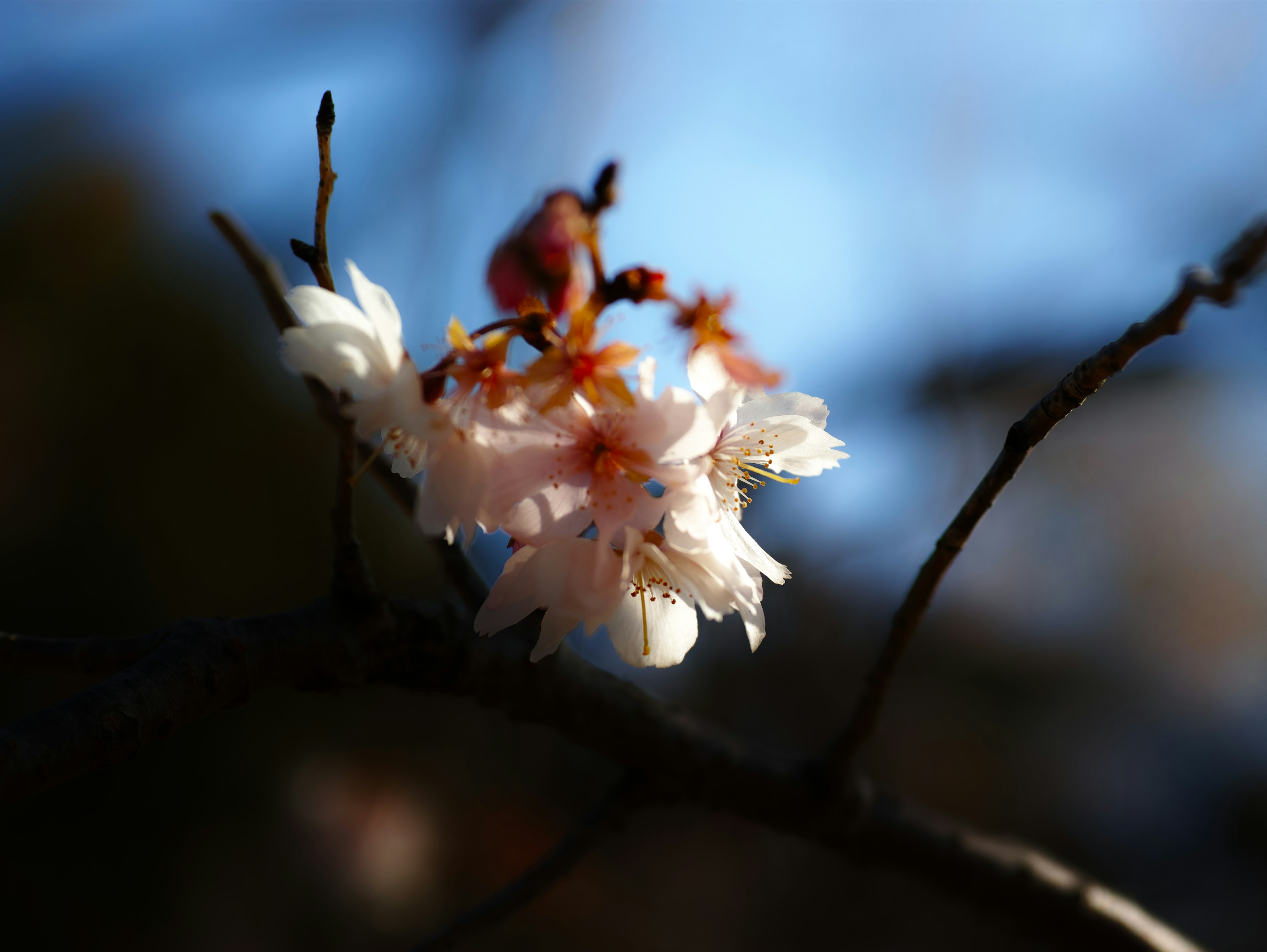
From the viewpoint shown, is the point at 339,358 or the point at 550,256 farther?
the point at 550,256

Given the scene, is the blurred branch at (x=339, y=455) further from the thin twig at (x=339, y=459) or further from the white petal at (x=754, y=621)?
the white petal at (x=754, y=621)

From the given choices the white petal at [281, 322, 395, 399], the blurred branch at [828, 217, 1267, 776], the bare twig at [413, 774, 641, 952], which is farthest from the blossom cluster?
the bare twig at [413, 774, 641, 952]

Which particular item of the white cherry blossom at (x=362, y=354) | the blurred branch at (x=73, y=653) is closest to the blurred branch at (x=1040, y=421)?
the white cherry blossom at (x=362, y=354)

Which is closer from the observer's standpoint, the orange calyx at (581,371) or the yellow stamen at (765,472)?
the orange calyx at (581,371)

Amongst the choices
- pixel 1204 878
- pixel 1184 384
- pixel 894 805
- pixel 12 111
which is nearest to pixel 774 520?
pixel 894 805

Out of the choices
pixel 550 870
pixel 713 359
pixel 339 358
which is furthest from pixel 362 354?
pixel 550 870

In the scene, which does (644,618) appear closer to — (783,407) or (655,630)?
(655,630)

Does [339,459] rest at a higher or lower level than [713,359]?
lower

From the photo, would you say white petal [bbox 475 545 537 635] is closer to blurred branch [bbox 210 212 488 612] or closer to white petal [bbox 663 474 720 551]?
white petal [bbox 663 474 720 551]
